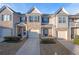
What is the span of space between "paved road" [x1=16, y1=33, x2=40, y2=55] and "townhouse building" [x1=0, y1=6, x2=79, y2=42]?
3.1 inches

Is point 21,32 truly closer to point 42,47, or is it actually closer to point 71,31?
point 42,47

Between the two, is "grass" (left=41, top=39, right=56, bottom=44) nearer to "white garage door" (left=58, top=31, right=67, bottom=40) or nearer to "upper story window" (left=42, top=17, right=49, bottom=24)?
"white garage door" (left=58, top=31, right=67, bottom=40)

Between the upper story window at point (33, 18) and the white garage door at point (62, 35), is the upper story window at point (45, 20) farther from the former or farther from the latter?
the white garage door at point (62, 35)

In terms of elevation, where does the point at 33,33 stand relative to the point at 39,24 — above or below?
below

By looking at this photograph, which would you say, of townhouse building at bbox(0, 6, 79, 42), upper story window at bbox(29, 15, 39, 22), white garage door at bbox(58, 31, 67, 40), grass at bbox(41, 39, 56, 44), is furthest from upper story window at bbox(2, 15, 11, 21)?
white garage door at bbox(58, 31, 67, 40)

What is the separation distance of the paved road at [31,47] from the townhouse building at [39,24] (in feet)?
0.26

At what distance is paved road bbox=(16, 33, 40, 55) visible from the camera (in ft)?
11.8

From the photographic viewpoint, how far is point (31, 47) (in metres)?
3.68

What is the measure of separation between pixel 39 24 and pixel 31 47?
47cm

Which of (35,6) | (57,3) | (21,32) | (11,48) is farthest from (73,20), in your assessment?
(11,48)

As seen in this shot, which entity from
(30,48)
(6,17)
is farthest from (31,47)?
(6,17)

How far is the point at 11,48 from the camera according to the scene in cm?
365

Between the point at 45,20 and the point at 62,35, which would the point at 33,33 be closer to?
the point at 45,20

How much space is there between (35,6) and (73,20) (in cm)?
77
